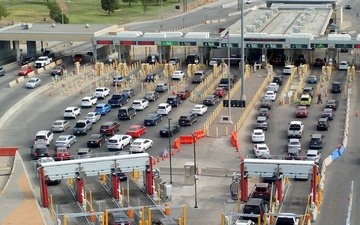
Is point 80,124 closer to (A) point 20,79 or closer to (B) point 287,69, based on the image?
(A) point 20,79

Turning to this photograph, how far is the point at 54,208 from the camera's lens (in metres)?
47.5

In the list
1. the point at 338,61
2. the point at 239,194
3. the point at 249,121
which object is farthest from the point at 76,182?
the point at 338,61

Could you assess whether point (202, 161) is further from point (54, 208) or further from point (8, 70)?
point (8, 70)

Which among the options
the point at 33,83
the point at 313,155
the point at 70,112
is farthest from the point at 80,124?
the point at 33,83

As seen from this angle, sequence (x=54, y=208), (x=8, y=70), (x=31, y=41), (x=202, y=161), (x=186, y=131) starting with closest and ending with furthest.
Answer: (x=54, y=208) → (x=202, y=161) → (x=186, y=131) → (x=8, y=70) → (x=31, y=41)

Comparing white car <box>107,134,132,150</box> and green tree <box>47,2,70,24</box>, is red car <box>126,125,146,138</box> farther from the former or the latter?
green tree <box>47,2,70,24</box>

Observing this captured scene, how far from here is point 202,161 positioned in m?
56.9

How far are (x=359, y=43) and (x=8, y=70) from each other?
37497 mm

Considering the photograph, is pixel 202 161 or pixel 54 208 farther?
pixel 202 161

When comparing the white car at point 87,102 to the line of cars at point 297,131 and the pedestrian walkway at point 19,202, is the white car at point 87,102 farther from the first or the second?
the pedestrian walkway at point 19,202

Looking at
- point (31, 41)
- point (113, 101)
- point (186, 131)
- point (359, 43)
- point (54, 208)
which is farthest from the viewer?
point (31, 41)

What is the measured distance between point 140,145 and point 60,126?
30.2ft

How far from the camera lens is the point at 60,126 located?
6556 cm

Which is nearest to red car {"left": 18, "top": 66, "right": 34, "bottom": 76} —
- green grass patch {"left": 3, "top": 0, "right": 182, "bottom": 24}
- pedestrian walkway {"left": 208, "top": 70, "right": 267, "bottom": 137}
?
pedestrian walkway {"left": 208, "top": 70, "right": 267, "bottom": 137}
